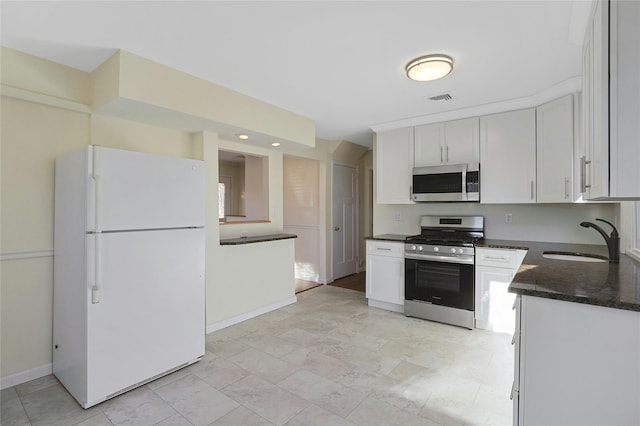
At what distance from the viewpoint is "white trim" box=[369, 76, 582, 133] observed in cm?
279

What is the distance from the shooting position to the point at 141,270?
221cm

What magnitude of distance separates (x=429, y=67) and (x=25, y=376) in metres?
3.84

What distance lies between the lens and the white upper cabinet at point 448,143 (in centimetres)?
356

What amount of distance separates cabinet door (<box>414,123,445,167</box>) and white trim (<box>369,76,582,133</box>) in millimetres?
83

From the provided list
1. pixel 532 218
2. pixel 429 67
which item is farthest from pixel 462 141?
pixel 429 67

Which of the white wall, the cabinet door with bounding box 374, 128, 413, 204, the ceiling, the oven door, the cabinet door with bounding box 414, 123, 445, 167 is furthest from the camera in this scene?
the cabinet door with bounding box 374, 128, 413, 204

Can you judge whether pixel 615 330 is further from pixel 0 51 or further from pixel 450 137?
pixel 0 51

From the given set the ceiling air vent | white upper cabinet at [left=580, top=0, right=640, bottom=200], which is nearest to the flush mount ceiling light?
the ceiling air vent

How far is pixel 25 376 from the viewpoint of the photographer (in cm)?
230

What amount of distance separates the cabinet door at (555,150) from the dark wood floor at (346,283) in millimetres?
2768

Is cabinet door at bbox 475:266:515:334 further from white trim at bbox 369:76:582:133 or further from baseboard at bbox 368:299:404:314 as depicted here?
white trim at bbox 369:76:582:133

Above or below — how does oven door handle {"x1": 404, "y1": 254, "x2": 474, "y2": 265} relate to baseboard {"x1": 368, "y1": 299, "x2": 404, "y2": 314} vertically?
above

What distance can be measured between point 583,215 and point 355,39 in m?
2.97

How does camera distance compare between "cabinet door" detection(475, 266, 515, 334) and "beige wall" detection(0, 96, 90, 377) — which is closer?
"beige wall" detection(0, 96, 90, 377)
